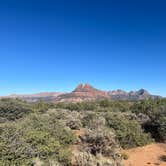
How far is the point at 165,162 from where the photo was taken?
11516mm

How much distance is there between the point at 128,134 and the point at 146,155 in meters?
2.29

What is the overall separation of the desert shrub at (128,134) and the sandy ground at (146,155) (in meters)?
0.47

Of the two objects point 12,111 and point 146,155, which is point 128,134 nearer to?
point 146,155

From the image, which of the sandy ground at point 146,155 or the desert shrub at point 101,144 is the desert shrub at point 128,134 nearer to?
the sandy ground at point 146,155

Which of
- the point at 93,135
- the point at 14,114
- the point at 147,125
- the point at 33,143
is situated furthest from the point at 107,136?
the point at 14,114

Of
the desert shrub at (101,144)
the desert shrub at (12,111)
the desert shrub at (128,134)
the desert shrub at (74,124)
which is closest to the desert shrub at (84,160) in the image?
the desert shrub at (101,144)

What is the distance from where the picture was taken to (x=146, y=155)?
12.7 m

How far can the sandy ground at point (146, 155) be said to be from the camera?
11477 mm

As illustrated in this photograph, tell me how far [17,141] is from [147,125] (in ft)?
38.9

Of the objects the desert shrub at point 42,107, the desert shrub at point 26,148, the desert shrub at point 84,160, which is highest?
the desert shrub at point 42,107

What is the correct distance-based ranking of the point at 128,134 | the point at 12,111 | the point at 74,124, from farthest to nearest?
1. the point at 12,111
2. the point at 74,124
3. the point at 128,134

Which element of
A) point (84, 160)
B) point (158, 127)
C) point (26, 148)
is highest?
point (158, 127)

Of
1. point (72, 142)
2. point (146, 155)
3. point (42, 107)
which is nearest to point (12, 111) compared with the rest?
point (42, 107)

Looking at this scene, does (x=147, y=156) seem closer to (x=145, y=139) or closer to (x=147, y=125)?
(x=145, y=139)
